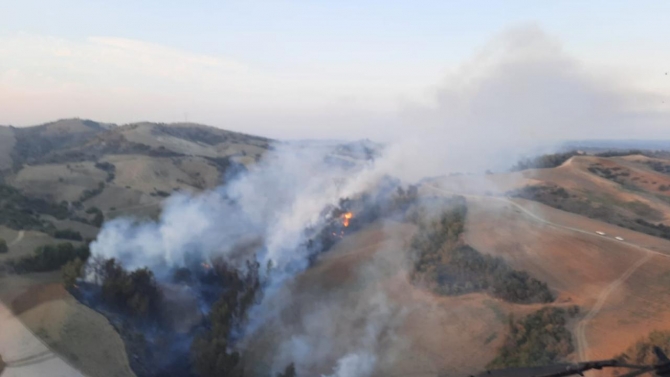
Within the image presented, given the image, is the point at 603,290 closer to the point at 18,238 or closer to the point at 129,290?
the point at 129,290

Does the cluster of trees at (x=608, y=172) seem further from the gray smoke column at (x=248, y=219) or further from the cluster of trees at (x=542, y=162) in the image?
the gray smoke column at (x=248, y=219)

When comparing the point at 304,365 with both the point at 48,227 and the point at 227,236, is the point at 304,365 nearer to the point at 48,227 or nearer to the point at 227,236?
the point at 227,236

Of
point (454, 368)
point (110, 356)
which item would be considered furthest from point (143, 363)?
point (454, 368)

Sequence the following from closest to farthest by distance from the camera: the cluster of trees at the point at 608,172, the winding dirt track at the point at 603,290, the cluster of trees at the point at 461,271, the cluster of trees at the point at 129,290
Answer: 1. the winding dirt track at the point at 603,290
2. the cluster of trees at the point at 129,290
3. the cluster of trees at the point at 461,271
4. the cluster of trees at the point at 608,172

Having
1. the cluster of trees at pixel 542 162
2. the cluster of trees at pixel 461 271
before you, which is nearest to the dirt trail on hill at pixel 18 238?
the cluster of trees at pixel 461 271

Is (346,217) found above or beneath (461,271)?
beneath

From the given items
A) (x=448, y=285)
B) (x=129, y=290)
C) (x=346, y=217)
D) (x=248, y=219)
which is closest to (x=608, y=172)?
(x=346, y=217)

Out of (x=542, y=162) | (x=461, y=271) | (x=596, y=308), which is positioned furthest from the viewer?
(x=542, y=162)

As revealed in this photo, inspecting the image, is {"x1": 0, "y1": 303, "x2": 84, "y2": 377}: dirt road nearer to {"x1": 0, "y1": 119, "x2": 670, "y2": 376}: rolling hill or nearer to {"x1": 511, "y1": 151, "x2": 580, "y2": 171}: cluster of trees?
{"x1": 0, "y1": 119, "x2": 670, "y2": 376}: rolling hill
